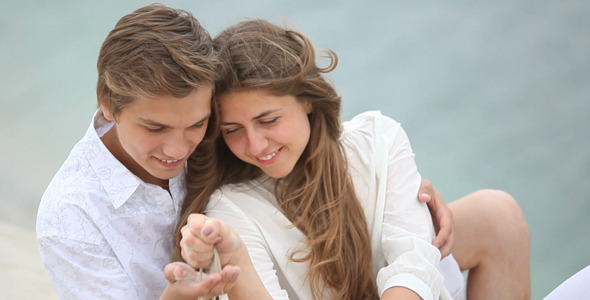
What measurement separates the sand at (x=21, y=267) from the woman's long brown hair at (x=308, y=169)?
136 centimetres

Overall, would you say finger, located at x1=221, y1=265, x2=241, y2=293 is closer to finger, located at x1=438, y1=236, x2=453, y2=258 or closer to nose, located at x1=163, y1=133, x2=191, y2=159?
nose, located at x1=163, y1=133, x2=191, y2=159

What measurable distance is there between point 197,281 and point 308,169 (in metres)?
0.74

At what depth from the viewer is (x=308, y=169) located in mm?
2205

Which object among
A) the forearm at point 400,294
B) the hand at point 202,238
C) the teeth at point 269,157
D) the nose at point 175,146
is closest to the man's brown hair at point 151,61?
the nose at point 175,146

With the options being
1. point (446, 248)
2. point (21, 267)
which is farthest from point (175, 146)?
point (21, 267)

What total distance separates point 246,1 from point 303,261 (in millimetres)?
3258

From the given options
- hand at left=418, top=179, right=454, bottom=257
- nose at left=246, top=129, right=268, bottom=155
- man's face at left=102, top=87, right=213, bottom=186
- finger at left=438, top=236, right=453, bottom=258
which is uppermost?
man's face at left=102, top=87, right=213, bottom=186

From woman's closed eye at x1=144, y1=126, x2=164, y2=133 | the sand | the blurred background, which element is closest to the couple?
woman's closed eye at x1=144, y1=126, x2=164, y2=133

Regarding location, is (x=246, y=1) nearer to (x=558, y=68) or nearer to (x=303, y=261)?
(x=558, y=68)

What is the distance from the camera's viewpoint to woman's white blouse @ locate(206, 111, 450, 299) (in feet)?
6.71

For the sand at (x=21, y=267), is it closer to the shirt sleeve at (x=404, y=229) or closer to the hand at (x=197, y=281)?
the shirt sleeve at (x=404, y=229)

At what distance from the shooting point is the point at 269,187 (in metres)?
2.19

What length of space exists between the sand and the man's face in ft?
4.82

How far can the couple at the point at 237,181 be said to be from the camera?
6.01ft
